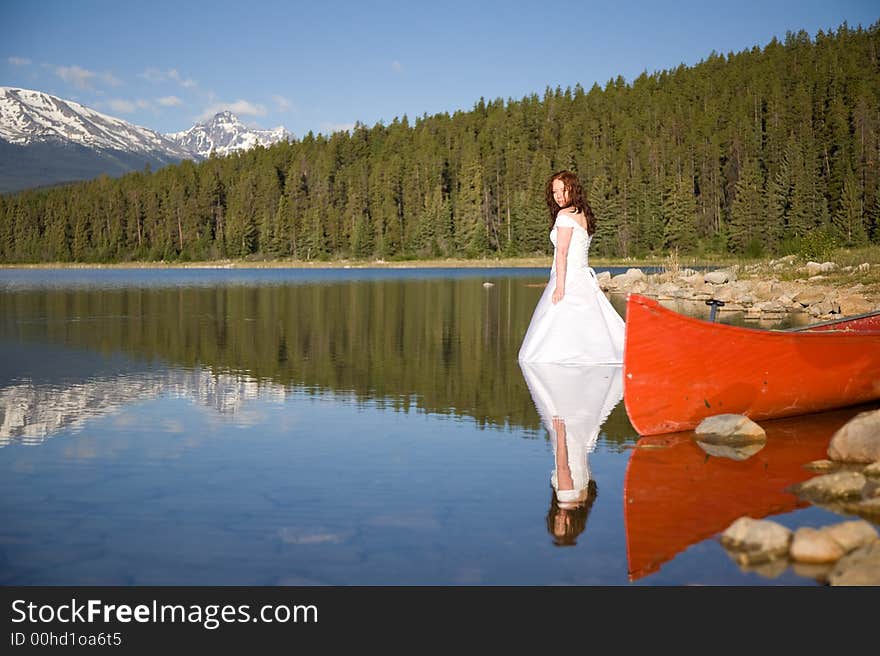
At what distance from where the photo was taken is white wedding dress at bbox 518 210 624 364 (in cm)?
1167

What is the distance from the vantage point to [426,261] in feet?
343

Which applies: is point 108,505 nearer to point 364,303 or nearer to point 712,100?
point 364,303

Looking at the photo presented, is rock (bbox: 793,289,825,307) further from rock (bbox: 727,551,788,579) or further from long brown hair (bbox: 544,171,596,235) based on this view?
rock (bbox: 727,551,788,579)

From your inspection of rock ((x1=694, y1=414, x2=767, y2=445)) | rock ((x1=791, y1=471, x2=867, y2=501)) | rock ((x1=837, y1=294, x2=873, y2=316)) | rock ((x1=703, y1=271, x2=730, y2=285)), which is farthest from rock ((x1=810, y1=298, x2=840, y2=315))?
rock ((x1=791, y1=471, x2=867, y2=501))

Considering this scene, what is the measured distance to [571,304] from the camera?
11.7 metres

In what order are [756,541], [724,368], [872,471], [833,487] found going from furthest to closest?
[724,368]
[872,471]
[833,487]
[756,541]

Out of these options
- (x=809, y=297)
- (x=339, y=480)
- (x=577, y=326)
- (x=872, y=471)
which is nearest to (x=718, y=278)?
A: (x=809, y=297)

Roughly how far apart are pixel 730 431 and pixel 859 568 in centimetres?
357

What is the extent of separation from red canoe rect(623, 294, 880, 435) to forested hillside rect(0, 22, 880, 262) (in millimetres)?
73418

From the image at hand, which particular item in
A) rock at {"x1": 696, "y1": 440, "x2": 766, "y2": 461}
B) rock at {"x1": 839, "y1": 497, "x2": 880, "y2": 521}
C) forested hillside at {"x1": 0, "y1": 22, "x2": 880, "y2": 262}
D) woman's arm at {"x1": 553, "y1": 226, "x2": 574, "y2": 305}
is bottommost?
rock at {"x1": 696, "y1": 440, "x2": 766, "y2": 461}

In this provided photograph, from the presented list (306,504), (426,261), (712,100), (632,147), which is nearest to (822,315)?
(306,504)

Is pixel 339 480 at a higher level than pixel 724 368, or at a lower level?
lower

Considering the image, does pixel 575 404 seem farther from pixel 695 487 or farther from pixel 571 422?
pixel 695 487
